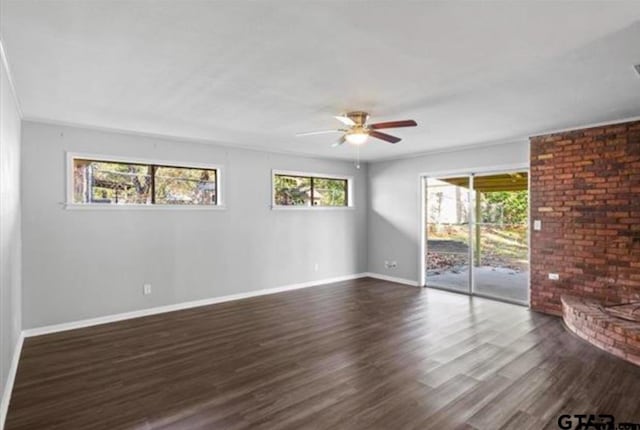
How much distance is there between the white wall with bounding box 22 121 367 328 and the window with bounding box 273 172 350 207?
0.62ft

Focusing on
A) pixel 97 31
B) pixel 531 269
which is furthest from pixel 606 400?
pixel 97 31

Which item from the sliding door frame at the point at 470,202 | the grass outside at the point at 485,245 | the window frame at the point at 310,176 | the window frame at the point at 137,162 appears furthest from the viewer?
the window frame at the point at 310,176

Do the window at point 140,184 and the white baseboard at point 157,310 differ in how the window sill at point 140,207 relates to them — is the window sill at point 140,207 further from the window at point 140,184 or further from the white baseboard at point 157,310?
the white baseboard at point 157,310

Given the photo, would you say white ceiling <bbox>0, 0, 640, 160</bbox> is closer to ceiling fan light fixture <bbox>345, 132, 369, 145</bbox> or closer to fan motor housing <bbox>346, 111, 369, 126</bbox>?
fan motor housing <bbox>346, 111, 369, 126</bbox>

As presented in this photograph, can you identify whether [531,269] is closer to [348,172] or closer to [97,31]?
[348,172]

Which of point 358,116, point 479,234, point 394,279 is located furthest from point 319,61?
point 394,279

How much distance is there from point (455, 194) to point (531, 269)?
5.88ft

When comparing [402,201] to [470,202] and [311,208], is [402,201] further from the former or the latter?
[311,208]

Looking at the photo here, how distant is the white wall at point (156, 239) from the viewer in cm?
429

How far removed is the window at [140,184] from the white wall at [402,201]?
3.46 meters

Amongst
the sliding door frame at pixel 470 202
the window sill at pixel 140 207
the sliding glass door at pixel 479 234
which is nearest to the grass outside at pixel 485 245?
the sliding glass door at pixel 479 234

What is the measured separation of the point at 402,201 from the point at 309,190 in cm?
187

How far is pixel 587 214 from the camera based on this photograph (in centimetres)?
460

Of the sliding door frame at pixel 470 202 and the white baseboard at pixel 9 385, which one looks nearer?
the white baseboard at pixel 9 385
